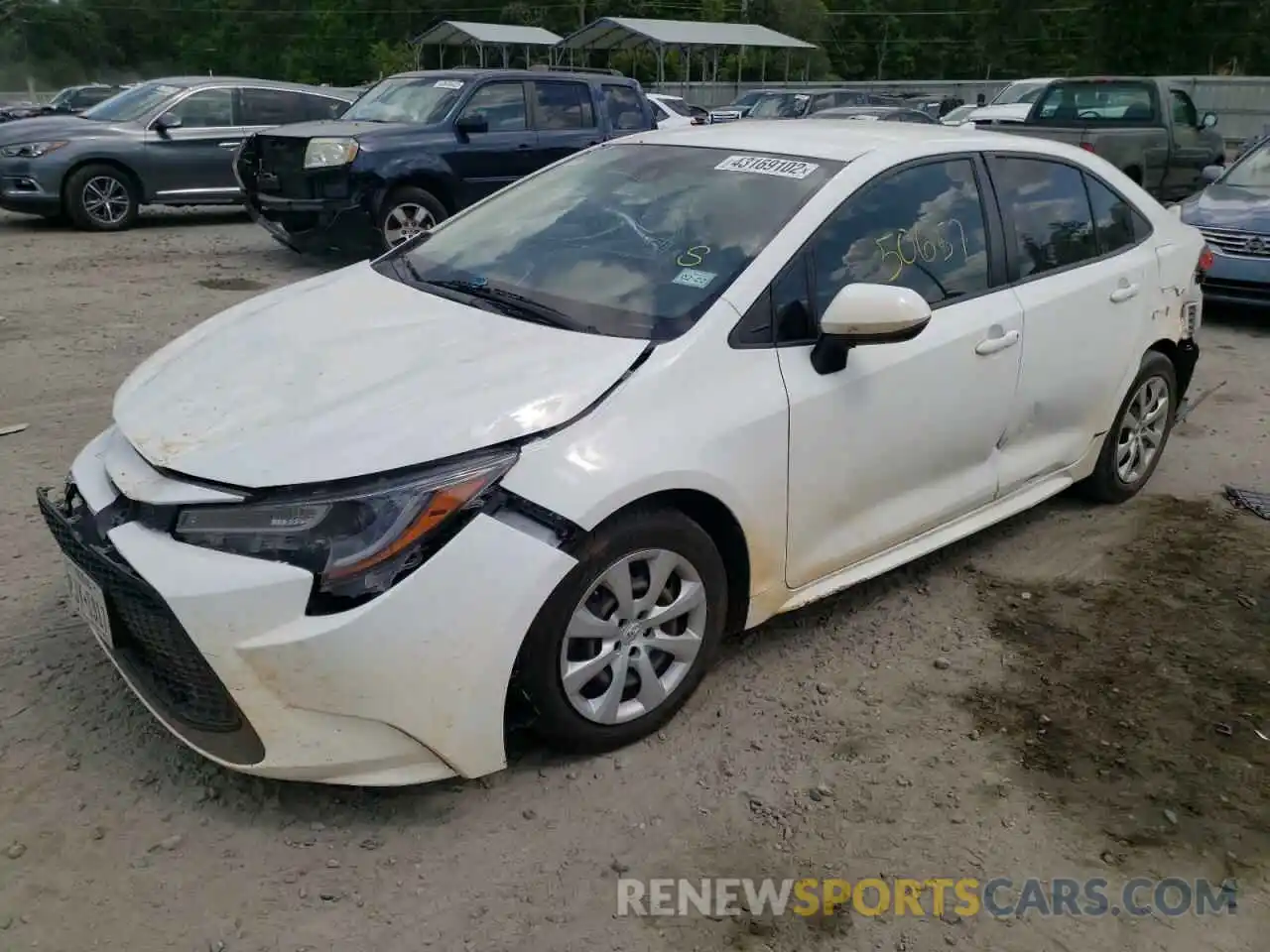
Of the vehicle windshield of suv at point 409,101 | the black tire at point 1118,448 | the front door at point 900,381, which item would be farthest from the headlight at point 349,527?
the vehicle windshield of suv at point 409,101

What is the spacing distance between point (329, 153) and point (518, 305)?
6542 millimetres

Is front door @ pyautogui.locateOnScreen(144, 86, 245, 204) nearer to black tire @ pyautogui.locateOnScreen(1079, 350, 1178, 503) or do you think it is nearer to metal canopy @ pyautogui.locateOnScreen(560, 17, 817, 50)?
black tire @ pyautogui.locateOnScreen(1079, 350, 1178, 503)

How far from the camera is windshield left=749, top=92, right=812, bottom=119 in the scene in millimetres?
22031

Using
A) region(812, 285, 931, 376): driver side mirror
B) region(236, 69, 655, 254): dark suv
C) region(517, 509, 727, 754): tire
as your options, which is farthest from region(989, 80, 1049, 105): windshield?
region(517, 509, 727, 754): tire

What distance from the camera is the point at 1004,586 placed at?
414cm

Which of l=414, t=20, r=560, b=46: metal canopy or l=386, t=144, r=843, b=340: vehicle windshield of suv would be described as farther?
l=414, t=20, r=560, b=46: metal canopy

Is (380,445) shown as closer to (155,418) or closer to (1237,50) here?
(155,418)

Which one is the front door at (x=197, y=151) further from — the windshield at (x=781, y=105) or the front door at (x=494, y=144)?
the windshield at (x=781, y=105)

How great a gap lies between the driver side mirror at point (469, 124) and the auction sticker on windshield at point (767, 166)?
263 inches

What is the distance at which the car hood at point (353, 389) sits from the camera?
2604mm

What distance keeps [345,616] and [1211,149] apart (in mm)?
14172

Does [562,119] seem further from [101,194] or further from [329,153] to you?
[101,194]

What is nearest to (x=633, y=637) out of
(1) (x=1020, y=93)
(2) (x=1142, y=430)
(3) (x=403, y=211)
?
(2) (x=1142, y=430)

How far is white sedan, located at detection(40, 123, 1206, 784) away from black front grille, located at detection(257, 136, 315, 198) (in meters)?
5.69
